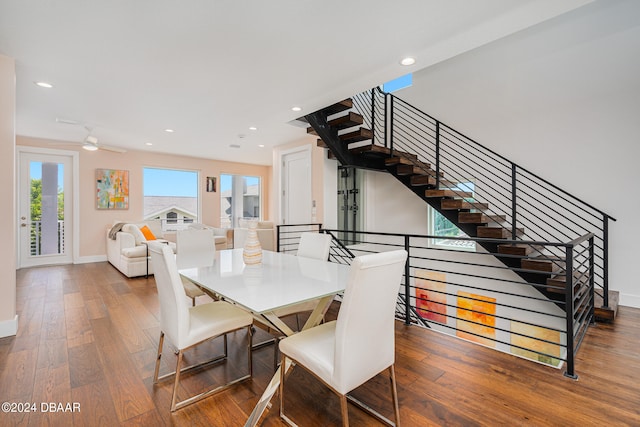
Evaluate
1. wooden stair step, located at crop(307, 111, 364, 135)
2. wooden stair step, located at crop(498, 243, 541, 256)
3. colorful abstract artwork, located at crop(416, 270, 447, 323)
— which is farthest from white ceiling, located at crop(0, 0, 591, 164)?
colorful abstract artwork, located at crop(416, 270, 447, 323)

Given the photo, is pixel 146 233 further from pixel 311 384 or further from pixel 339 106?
pixel 311 384

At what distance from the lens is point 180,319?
168 centimetres

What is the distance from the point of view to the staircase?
3.38 metres

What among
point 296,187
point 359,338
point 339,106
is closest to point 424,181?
point 339,106

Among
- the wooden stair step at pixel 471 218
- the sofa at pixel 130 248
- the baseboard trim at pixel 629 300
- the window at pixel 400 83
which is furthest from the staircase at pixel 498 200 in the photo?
the sofa at pixel 130 248

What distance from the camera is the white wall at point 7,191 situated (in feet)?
8.17

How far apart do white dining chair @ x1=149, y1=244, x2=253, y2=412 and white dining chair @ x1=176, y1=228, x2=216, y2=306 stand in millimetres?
658

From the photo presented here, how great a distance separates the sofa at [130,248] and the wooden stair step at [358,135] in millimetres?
3465

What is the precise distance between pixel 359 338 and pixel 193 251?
2.34 meters

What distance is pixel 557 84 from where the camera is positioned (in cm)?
380

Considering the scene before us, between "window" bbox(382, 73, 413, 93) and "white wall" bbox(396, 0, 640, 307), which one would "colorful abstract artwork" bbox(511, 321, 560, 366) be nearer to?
"white wall" bbox(396, 0, 640, 307)

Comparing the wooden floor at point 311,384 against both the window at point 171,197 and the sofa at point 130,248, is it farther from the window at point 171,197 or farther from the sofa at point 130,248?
the window at point 171,197

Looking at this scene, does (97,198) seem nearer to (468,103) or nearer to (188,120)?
(188,120)

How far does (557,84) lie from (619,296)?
2.74 metres
